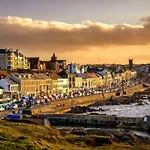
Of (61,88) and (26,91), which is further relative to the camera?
(61,88)

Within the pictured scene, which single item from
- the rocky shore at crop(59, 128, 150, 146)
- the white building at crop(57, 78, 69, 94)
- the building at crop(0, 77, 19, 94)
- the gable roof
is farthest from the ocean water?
the rocky shore at crop(59, 128, 150, 146)

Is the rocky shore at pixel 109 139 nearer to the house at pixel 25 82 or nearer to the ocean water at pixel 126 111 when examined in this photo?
the ocean water at pixel 126 111

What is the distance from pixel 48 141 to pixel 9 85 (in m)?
55.5

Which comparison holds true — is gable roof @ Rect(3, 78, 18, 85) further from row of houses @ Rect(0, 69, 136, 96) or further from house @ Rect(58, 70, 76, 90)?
house @ Rect(58, 70, 76, 90)

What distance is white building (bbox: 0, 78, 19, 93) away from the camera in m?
92.9

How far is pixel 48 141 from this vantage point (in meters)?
39.3

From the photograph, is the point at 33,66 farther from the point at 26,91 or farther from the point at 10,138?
the point at 10,138

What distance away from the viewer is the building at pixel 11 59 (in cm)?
13269

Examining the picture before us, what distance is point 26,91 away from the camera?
100438mm

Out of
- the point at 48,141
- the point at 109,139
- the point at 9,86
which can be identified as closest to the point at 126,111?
the point at 9,86

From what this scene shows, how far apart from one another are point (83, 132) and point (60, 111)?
32709 millimetres

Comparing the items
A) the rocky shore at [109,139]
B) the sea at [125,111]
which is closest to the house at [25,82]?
the sea at [125,111]

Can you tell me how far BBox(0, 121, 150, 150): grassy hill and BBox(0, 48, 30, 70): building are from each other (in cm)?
8997

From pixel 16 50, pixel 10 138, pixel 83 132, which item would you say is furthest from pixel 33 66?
pixel 10 138
